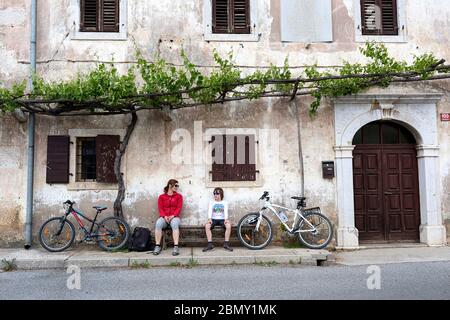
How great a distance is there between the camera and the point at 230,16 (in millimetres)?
9484

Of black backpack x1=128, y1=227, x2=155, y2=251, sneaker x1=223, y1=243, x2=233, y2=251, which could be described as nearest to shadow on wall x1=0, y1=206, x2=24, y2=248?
black backpack x1=128, y1=227, x2=155, y2=251

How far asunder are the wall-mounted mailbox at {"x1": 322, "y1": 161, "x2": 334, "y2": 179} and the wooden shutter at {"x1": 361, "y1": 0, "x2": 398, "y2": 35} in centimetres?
313

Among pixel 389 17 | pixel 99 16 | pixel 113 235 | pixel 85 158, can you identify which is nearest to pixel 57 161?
pixel 85 158

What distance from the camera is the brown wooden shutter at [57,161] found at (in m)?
8.94

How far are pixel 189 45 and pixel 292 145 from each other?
3.20 metres

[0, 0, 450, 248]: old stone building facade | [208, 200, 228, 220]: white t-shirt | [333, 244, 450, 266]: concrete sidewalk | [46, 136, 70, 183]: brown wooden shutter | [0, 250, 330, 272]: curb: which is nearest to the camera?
[0, 250, 330, 272]: curb

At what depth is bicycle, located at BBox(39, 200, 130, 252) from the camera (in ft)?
27.7

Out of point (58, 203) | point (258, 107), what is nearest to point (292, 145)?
point (258, 107)

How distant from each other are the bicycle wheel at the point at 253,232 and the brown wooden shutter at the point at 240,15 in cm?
421

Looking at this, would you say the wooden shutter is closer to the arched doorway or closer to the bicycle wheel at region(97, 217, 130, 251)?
the arched doorway

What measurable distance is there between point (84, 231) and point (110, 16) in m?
4.72

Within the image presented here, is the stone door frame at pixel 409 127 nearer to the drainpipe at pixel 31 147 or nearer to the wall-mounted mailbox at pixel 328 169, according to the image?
the wall-mounted mailbox at pixel 328 169

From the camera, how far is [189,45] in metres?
9.33

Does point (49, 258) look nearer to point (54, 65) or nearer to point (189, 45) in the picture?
point (54, 65)
